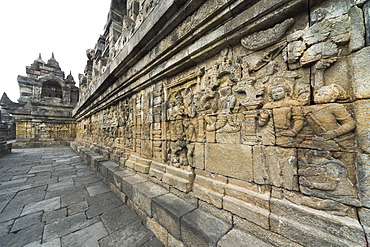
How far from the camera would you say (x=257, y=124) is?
162 cm

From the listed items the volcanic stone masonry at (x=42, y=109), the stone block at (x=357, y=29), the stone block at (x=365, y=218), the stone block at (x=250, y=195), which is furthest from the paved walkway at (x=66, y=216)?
the volcanic stone masonry at (x=42, y=109)

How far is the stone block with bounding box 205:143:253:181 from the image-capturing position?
5.48 feet

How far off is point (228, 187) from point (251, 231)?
499 mm

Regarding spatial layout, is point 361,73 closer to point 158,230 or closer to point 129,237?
point 158,230

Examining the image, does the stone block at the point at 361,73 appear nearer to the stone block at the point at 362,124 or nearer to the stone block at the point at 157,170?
the stone block at the point at 362,124

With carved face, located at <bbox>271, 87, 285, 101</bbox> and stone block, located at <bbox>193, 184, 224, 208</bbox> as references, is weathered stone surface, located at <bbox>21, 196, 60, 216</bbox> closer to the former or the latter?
stone block, located at <bbox>193, 184, 224, 208</bbox>

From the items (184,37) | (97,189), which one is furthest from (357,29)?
(97,189)

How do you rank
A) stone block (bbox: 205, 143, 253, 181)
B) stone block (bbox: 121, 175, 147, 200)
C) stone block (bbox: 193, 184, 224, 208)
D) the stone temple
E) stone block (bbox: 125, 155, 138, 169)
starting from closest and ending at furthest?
1. the stone temple
2. stone block (bbox: 205, 143, 253, 181)
3. stone block (bbox: 193, 184, 224, 208)
4. stone block (bbox: 121, 175, 147, 200)
5. stone block (bbox: 125, 155, 138, 169)

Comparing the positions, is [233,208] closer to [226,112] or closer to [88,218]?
[226,112]

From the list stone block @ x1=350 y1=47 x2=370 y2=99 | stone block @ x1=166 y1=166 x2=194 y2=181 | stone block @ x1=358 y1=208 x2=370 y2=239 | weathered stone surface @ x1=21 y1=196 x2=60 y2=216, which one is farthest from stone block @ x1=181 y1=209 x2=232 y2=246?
weathered stone surface @ x1=21 y1=196 x2=60 y2=216

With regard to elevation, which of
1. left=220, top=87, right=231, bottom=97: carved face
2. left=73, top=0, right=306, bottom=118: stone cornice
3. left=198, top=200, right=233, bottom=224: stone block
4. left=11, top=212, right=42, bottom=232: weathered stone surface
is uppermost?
left=73, top=0, right=306, bottom=118: stone cornice

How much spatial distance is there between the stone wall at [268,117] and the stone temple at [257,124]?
0.01 metres

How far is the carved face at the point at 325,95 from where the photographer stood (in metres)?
1.18

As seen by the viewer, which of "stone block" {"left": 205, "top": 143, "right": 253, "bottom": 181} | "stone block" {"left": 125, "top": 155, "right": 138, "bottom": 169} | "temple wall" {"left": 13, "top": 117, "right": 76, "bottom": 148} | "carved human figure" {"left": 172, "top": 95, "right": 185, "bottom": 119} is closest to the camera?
"stone block" {"left": 205, "top": 143, "right": 253, "bottom": 181}
